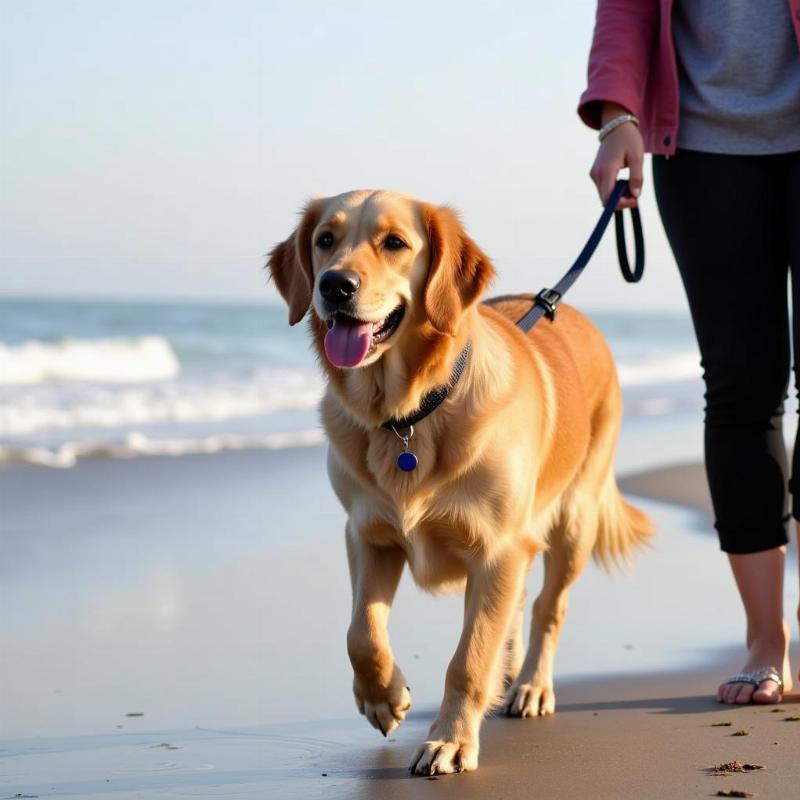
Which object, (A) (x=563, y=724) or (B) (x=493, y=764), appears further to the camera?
(A) (x=563, y=724)

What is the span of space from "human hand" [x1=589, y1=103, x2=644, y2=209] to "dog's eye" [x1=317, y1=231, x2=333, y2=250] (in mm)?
711

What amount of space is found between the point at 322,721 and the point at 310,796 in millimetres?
596

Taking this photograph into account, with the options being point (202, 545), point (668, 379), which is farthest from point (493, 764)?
point (668, 379)

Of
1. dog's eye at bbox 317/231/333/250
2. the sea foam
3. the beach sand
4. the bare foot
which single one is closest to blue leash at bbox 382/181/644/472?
dog's eye at bbox 317/231/333/250

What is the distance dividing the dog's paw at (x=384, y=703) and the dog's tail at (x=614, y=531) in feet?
4.31

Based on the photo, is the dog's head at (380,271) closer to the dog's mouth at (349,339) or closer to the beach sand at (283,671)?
the dog's mouth at (349,339)

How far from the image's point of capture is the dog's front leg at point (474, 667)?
2787 mm

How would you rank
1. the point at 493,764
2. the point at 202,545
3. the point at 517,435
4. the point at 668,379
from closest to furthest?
the point at 493,764
the point at 517,435
the point at 202,545
the point at 668,379

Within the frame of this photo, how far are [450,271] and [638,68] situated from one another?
0.76 m

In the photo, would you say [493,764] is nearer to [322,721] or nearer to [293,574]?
[322,721]

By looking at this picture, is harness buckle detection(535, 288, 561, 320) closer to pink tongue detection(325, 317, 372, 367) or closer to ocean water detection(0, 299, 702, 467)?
ocean water detection(0, 299, 702, 467)

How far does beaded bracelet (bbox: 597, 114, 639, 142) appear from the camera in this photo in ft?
10.9

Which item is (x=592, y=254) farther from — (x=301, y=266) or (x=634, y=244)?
(x=301, y=266)

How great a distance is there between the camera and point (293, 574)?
4.80m
